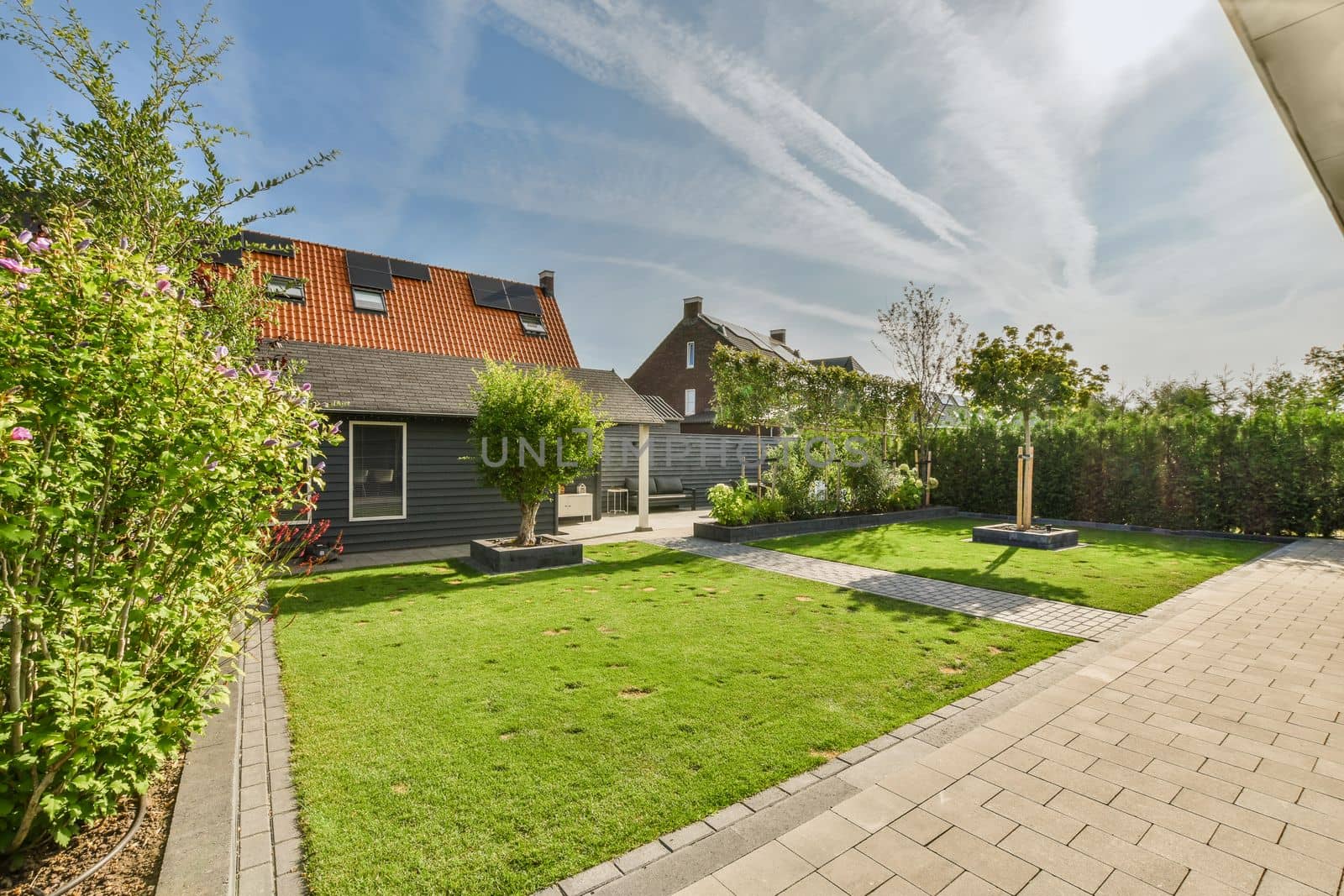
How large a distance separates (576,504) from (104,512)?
38.2 ft

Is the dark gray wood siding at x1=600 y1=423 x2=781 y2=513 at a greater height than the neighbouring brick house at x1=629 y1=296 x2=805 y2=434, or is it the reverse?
the neighbouring brick house at x1=629 y1=296 x2=805 y2=434

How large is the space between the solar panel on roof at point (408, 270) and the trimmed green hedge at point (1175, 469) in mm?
15193

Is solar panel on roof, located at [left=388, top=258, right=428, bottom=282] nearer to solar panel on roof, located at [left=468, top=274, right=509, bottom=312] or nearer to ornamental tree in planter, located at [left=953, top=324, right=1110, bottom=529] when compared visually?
solar panel on roof, located at [left=468, top=274, right=509, bottom=312]

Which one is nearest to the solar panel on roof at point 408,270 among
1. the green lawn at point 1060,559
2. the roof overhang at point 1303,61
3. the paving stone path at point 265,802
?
the green lawn at point 1060,559

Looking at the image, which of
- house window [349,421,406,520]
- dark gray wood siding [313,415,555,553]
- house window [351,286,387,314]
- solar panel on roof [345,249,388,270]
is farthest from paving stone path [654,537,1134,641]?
solar panel on roof [345,249,388,270]

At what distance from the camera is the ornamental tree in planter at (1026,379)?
11.1 m

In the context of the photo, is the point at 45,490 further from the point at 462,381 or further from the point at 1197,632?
the point at 462,381

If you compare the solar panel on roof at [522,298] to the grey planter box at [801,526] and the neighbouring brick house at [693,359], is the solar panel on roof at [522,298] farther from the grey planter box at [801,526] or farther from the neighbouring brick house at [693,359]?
the neighbouring brick house at [693,359]

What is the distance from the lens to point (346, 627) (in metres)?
5.78

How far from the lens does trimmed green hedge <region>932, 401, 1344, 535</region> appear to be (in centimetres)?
1162

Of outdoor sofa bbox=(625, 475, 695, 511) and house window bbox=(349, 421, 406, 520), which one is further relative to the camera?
outdoor sofa bbox=(625, 475, 695, 511)

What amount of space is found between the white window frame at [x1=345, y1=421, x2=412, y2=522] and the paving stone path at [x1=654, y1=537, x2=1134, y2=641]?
505 cm

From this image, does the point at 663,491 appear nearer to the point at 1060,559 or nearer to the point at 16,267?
the point at 1060,559

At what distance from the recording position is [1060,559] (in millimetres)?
9539
